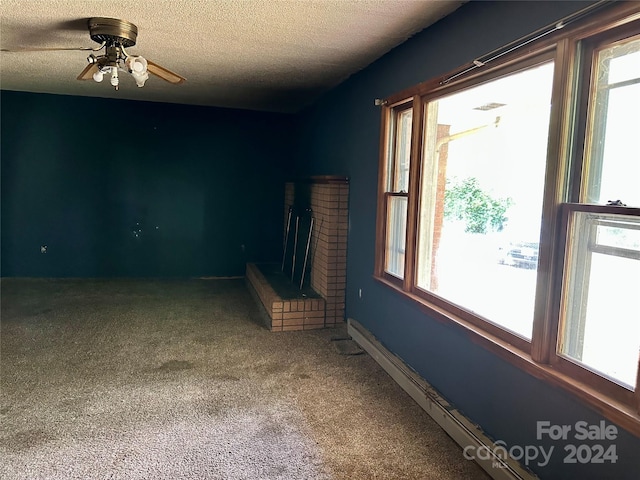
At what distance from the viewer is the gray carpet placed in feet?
6.99

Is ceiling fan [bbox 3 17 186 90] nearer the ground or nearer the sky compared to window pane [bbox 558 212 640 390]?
nearer the sky

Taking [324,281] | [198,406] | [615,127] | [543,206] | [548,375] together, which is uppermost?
[615,127]

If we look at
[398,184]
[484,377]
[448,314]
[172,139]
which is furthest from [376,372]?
[172,139]

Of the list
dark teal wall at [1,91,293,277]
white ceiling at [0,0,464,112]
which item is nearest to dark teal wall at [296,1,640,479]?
white ceiling at [0,0,464,112]

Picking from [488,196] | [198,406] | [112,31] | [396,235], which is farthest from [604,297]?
[112,31]

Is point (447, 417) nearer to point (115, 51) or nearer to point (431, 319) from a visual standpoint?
point (431, 319)

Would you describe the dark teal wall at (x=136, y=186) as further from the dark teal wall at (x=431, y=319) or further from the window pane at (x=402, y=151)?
the window pane at (x=402, y=151)

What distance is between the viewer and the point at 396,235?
11.4 ft

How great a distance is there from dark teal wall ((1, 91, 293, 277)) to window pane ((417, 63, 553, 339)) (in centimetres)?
380

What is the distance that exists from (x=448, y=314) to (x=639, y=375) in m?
1.14

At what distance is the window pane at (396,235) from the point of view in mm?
3391

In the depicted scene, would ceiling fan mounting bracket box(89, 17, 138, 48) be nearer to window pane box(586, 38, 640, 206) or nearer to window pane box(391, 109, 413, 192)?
window pane box(391, 109, 413, 192)

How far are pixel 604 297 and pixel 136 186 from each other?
5672 millimetres

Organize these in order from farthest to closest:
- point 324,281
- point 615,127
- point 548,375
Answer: point 324,281, point 548,375, point 615,127
